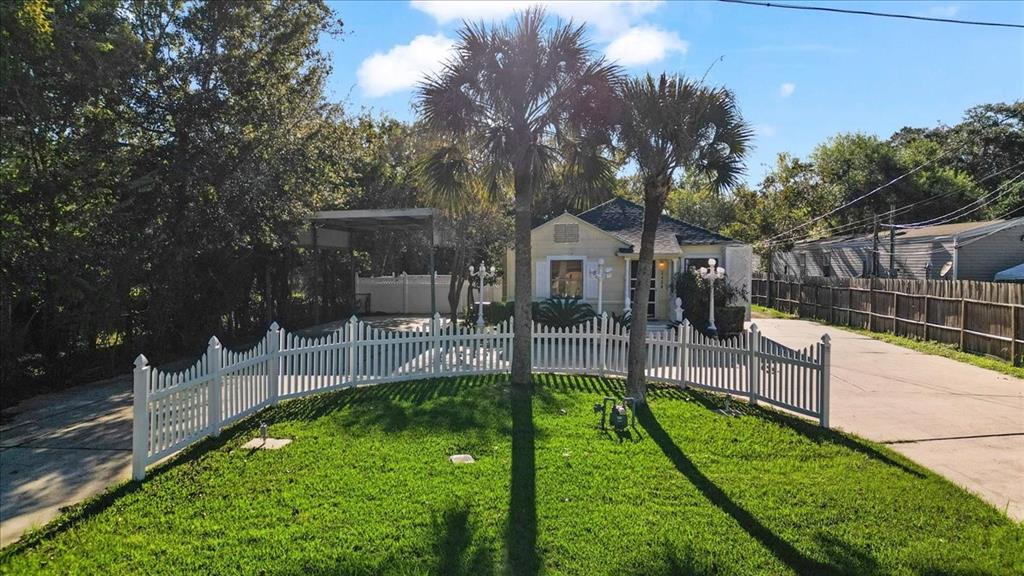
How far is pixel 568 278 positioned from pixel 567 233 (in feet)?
4.31

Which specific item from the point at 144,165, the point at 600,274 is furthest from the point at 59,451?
the point at 600,274

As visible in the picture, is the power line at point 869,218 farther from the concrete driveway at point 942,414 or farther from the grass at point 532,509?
the grass at point 532,509

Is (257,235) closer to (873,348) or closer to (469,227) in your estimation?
(469,227)

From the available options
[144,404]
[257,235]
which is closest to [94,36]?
[257,235]

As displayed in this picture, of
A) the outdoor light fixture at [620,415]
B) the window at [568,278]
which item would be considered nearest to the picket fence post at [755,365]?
the outdoor light fixture at [620,415]

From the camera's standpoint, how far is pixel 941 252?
1966 centimetres

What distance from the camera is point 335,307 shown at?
1841 centimetres

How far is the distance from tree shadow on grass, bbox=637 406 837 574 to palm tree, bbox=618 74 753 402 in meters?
1.67

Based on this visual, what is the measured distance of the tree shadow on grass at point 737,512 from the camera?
11.8 feet

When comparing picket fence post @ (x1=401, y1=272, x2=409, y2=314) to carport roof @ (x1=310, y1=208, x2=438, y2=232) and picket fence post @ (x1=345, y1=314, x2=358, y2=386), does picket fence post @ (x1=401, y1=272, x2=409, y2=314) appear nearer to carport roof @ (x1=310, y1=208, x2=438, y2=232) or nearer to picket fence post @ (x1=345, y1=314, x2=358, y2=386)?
carport roof @ (x1=310, y1=208, x2=438, y2=232)

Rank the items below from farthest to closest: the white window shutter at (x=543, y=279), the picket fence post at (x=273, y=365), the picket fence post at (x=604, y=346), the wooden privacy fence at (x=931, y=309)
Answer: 1. the white window shutter at (x=543, y=279)
2. the wooden privacy fence at (x=931, y=309)
3. the picket fence post at (x=604, y=346)
4. the picket fence post at (x=273, y=365)

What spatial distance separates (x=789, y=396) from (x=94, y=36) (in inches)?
404

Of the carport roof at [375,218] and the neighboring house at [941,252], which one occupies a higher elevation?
the carport roof at [375,218]

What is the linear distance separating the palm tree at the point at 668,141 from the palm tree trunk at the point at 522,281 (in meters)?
1.61
